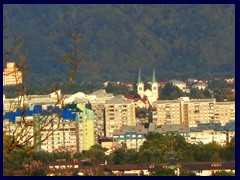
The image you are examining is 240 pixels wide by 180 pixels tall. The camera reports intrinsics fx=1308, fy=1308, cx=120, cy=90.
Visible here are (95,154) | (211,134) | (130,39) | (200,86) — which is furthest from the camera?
(130,39)

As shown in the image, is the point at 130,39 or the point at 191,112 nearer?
the point at 191,112

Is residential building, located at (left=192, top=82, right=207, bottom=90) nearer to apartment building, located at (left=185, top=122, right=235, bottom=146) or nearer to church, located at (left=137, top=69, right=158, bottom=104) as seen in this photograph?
church, located at (left=137, top=69, right=158, bottom=104)

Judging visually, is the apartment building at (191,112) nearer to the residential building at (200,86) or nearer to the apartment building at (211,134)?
the apartment building at (211,134)

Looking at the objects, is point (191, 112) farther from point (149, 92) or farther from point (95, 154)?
point (95, 154)

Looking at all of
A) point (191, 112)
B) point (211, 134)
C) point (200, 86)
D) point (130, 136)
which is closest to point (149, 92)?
point (200, 86)

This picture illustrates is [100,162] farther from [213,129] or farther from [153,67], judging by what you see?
[153,67]

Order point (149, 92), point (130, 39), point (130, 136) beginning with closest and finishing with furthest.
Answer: point (130, 136) → point (149, 92) → point (130, 39)

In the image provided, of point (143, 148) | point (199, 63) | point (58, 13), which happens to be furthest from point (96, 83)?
point (143, 148)

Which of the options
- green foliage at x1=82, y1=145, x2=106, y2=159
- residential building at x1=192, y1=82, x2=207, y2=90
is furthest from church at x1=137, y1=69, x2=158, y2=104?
green foliage at x1=82, y1=145, x2=106, y2=159
